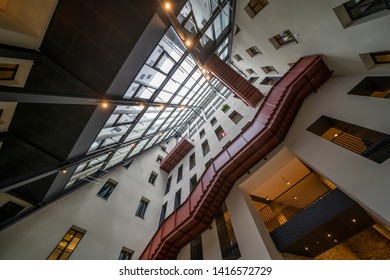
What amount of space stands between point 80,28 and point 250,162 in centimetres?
1068

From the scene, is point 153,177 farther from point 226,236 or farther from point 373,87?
point 373,87

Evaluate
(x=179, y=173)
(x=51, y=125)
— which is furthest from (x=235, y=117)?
(x=51, y=125)

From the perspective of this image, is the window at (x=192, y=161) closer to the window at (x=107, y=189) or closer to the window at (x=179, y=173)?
the window at (x=179, y=173)

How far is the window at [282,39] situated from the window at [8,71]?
14.4m

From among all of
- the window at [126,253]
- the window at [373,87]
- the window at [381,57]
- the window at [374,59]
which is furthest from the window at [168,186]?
the window at [381,57]

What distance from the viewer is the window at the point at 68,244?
33.5 feet

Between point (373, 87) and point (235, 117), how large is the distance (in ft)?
33.2

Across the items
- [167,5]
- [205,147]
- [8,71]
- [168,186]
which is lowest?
[168,186]

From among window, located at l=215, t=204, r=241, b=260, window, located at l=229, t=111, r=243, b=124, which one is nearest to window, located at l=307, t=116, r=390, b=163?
window, located at l=215, t=204, r=241, b=260

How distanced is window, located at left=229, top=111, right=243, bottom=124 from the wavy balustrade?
18.2 feet

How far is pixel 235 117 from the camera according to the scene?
679 inches

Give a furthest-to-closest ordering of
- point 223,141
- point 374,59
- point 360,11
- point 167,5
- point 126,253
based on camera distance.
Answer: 1. point 223,141
2. point 126,253
3. point 374,59
4. point 360,11
5. point 167,5

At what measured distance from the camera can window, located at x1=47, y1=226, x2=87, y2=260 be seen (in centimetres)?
1020

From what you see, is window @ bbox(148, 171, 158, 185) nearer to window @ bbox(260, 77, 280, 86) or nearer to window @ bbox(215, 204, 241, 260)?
window @ bbox(215, 204, 241, 260)
